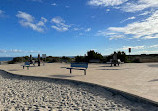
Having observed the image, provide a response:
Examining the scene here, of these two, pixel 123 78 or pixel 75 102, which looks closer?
pixel 75 102

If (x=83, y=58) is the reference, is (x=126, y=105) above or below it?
below

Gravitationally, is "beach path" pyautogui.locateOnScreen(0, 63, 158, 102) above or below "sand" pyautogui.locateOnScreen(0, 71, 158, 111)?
above

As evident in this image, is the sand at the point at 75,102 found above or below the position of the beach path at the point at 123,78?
below

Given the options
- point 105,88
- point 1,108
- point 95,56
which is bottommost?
point 1,108

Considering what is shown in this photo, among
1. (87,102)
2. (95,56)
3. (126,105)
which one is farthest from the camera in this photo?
(95,56)

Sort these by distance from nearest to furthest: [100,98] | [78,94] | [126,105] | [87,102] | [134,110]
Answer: [134,110], [126,105], [87,102], [100,98], [78,94]

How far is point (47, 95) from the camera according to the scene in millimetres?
4875

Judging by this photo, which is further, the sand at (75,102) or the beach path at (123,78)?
the beach path at (123,78)

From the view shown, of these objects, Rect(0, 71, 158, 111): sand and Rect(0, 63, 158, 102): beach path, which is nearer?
Rect(0, 71, 158, 111): sand

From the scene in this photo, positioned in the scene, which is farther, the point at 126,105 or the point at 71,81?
the point at 71,81

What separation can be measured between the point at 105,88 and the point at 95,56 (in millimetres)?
15743

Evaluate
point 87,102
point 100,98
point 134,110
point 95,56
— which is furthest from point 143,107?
point 95,56

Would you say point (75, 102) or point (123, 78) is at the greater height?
point (123, 78)

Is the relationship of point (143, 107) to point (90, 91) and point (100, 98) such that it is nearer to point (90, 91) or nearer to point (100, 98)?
point (100, 98)
